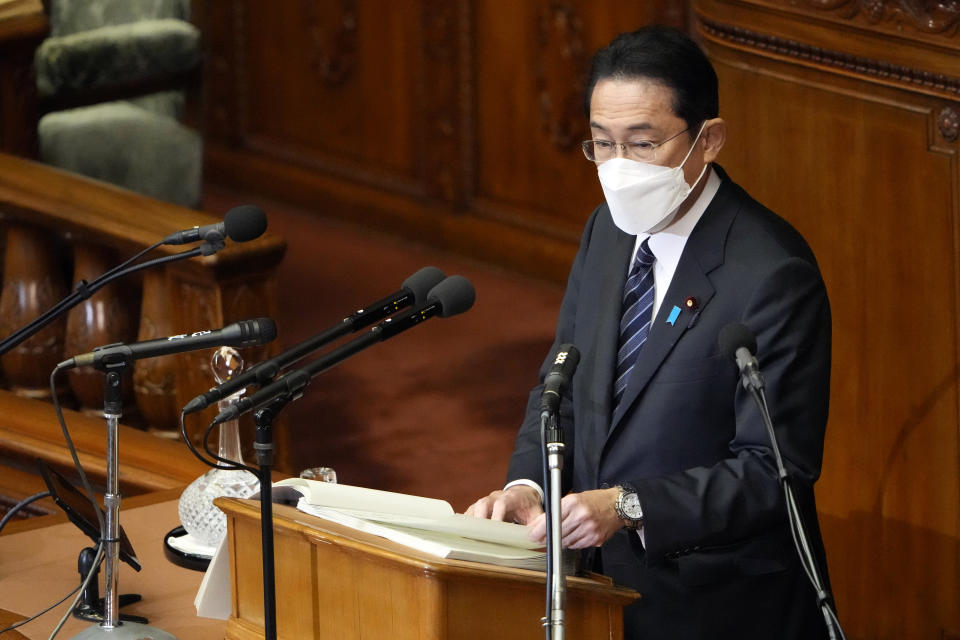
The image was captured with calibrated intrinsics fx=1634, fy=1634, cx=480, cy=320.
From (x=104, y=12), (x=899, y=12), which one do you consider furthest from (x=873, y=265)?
(x=104, y=12)

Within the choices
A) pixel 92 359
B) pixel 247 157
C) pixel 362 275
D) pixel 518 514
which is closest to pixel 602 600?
pixel 518 514

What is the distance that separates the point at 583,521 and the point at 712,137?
27.4 inches

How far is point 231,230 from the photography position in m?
2.45

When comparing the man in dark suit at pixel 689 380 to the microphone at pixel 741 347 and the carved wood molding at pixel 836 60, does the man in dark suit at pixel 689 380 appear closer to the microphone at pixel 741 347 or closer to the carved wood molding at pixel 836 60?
the microphone at pixel 741 347

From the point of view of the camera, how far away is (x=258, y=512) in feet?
7.96

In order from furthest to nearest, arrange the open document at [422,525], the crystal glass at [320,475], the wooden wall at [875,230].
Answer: the wooden wall at [875,230] < the crystal glass at [320,475] < the open document at [422,525]

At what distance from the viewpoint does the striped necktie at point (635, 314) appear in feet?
9.08

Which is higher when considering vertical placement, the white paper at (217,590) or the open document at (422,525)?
the open document at (422,525)

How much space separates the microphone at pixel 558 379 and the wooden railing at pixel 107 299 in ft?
5.51

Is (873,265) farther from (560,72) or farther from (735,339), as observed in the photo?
(560,72)

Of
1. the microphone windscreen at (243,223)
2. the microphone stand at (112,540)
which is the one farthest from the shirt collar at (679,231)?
the microphone stand at (112,540)

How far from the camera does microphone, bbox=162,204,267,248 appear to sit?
245 cm

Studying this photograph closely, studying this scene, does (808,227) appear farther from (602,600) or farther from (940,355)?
(602,600)

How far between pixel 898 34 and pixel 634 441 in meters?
1.41
